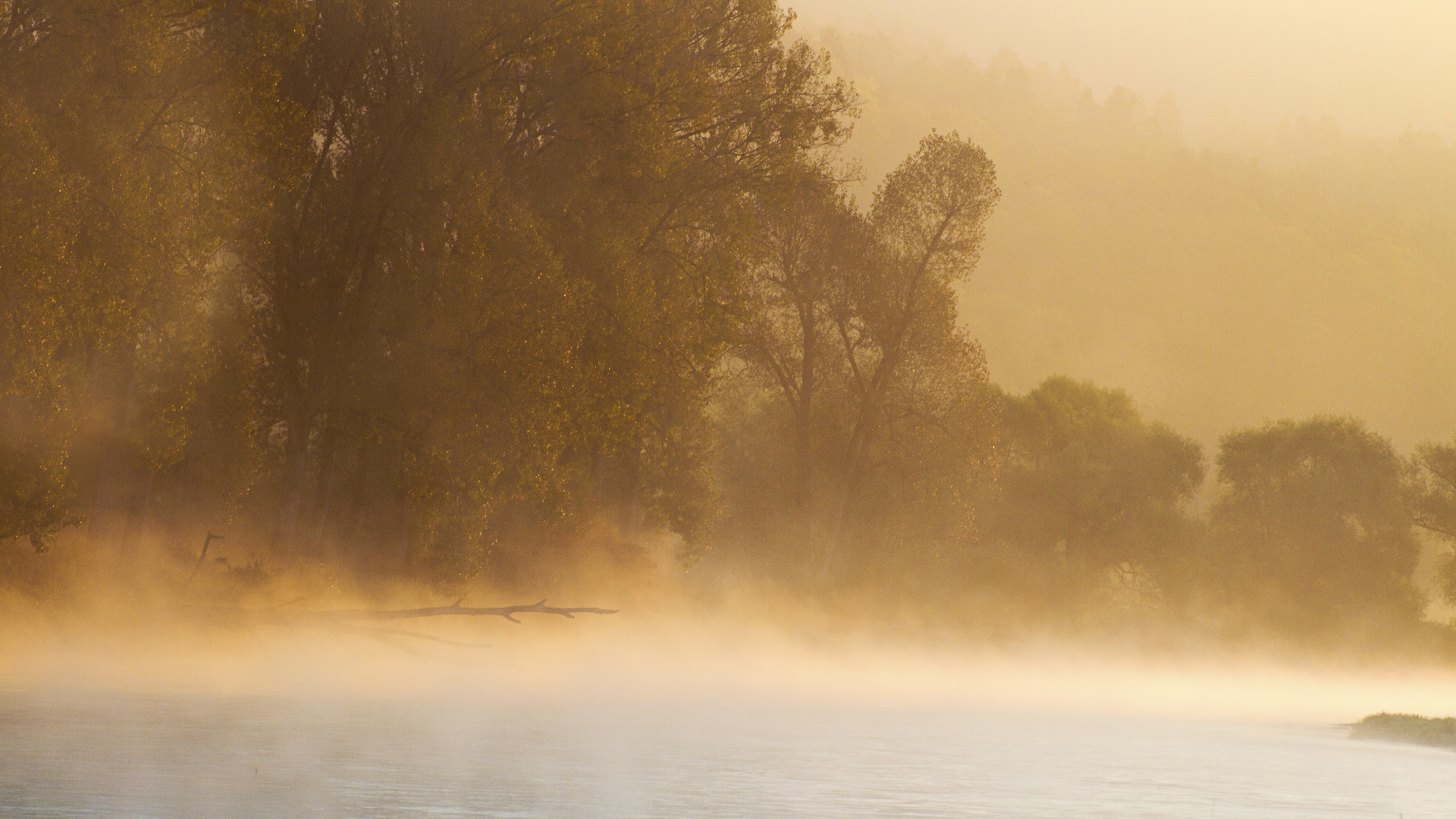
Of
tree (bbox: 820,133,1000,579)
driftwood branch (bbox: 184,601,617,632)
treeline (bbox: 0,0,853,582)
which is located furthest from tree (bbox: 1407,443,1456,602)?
driftwood branch (bbox: 184,601,617,632)

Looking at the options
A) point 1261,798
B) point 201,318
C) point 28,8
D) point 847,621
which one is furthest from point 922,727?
point 847,621

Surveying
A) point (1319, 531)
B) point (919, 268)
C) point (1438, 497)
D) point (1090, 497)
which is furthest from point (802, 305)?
point (1438, 497)

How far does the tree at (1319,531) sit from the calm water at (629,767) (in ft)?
140

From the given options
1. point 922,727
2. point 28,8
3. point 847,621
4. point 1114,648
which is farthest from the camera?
point 1114,648

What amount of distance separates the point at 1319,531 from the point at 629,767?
54568 millimetres

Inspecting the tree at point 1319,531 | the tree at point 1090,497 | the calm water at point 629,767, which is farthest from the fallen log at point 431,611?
the tree at point 1319,531

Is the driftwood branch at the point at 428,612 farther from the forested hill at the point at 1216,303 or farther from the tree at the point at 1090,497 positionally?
the forested hill at the point at 1216,303

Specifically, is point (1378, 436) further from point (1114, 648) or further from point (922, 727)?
point (922, 727)

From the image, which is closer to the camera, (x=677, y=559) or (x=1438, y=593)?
(x=677, y=559)

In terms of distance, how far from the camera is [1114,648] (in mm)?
58656

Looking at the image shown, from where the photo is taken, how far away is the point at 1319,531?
61906 millimetres

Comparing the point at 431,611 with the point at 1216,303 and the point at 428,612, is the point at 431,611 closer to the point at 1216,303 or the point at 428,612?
the point at 428,612

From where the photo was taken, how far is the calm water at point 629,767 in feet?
36.4

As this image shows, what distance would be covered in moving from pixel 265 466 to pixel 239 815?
60.4 ft
